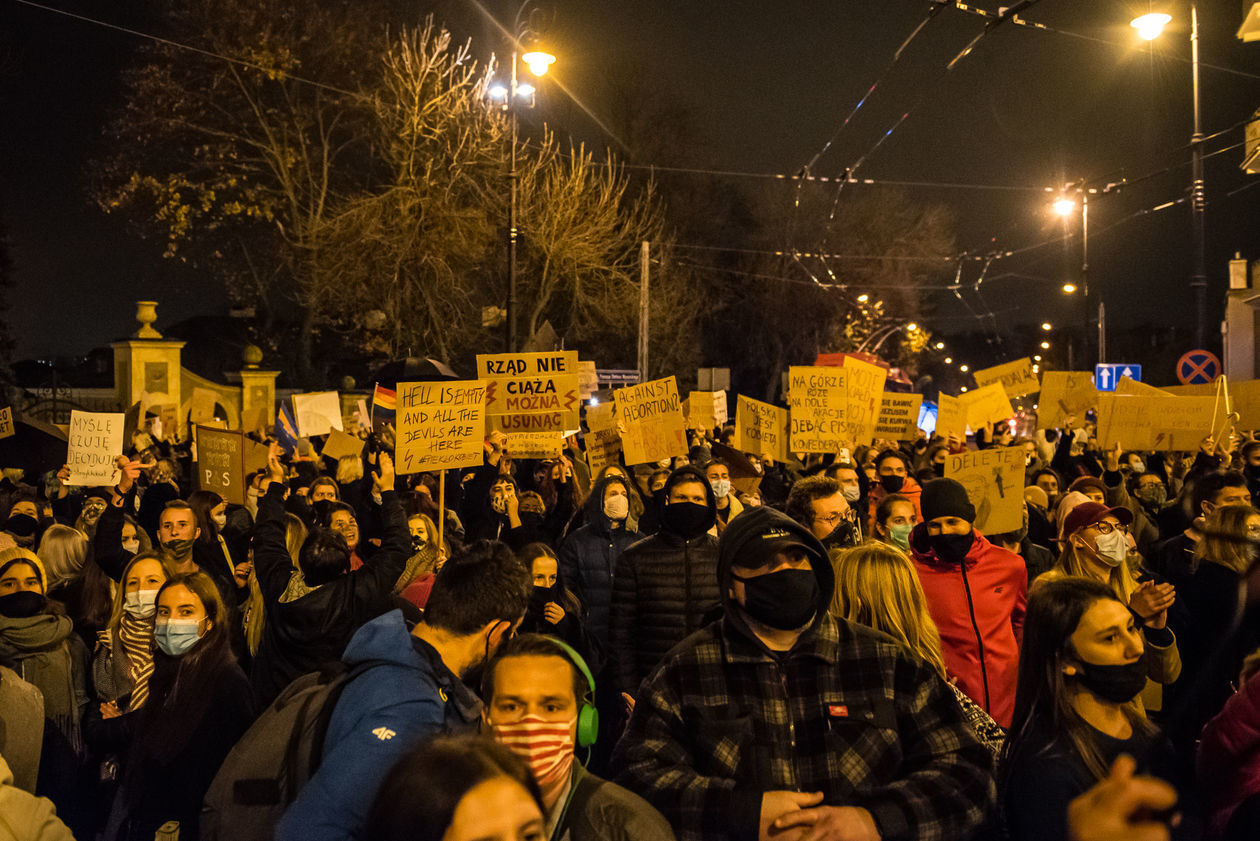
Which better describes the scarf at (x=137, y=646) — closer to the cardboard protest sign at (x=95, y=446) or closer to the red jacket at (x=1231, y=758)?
the red jacket at (x=1231, y=758)

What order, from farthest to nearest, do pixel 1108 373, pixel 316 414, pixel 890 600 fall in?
pixel 1108 373 → pixel 316 414 → pixel 890 600

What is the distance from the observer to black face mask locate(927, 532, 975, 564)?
4.48m

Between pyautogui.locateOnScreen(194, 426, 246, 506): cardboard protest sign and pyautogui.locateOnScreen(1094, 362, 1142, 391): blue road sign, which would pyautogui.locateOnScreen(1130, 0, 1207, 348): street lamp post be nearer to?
pyautogui.locateOnScreen(1094, 362, 1142, 391): blue road sign

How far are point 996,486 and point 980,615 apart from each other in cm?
271

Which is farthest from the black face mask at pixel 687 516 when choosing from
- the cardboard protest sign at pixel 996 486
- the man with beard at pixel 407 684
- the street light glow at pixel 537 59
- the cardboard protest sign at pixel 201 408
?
the street light glow at pixel 537 59

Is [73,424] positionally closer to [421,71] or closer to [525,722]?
[525,722]

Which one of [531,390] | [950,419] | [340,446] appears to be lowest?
[340,446]

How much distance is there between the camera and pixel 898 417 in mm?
12070

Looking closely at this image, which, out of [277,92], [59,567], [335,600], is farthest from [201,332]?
[335,600]

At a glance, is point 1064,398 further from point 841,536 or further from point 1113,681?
point 1113,681

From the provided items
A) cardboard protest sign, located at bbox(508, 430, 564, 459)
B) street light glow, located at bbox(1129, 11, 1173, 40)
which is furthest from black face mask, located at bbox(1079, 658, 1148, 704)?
street light glow, located at bbox(1129, 11, 1173, 40)

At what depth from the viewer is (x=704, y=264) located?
153 ft

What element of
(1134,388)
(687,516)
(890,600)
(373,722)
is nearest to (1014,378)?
(1134,388)

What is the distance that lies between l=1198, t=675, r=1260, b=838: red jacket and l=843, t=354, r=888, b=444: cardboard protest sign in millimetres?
8145
